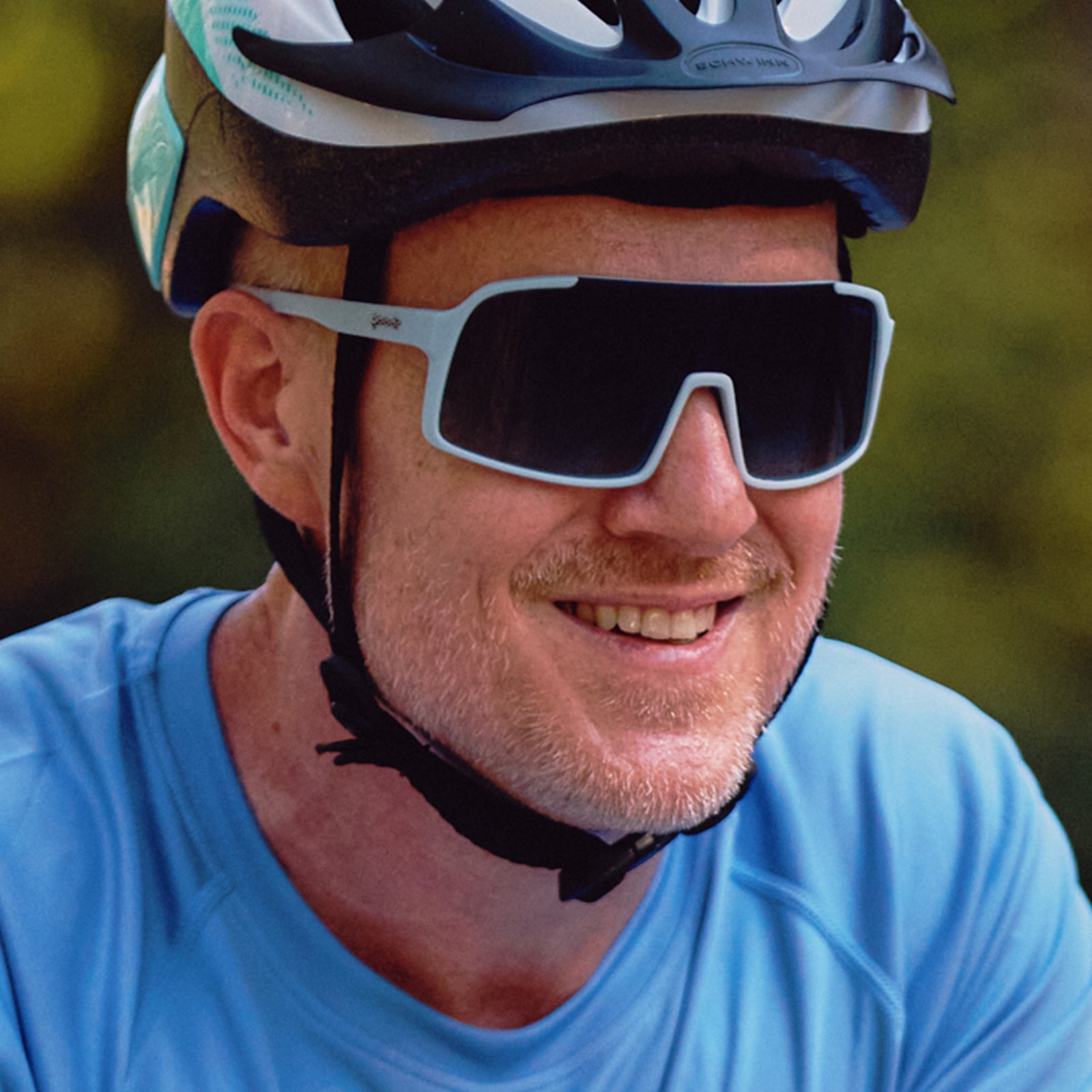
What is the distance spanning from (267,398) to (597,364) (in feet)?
1.78

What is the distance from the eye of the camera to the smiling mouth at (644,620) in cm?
189

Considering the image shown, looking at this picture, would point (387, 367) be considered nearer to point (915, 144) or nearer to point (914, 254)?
point (915, 144)

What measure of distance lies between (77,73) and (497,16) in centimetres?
287

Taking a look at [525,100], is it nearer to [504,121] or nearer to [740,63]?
[504,121]

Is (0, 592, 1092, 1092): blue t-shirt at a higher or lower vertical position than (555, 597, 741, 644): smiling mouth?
lower

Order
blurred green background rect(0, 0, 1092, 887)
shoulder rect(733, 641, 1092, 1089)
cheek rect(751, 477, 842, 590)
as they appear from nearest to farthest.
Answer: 1. cheek rect(751, 477, 842, 590)
2. shoulder rect(733, 641, 1092, 1089)
3. blurred green background rect(0, 0, 1092, 887)

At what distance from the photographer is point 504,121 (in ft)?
5.60

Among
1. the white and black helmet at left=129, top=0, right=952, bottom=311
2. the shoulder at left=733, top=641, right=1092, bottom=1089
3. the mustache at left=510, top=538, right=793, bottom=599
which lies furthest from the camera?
the shoulder at left=733, top=641, right=1092, bottom=1089

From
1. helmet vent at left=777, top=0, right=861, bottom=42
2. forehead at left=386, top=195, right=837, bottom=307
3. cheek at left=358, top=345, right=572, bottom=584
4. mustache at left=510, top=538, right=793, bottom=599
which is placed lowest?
mustache at left=510, top=538, right=793, bottom=599

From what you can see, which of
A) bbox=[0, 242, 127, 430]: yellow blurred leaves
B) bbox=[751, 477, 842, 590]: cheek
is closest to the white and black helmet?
bbox=[751, 477, 842, 590]: cheek

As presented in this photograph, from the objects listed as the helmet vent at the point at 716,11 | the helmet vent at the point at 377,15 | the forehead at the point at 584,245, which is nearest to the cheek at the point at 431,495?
the forehead at the point at 584,245

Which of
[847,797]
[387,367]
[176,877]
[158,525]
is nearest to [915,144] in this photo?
[387,367]

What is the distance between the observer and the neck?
1986 mm

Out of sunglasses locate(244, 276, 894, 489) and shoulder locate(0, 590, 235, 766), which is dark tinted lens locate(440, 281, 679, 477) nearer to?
sunglasses locate(244, 276, 894, 489)
